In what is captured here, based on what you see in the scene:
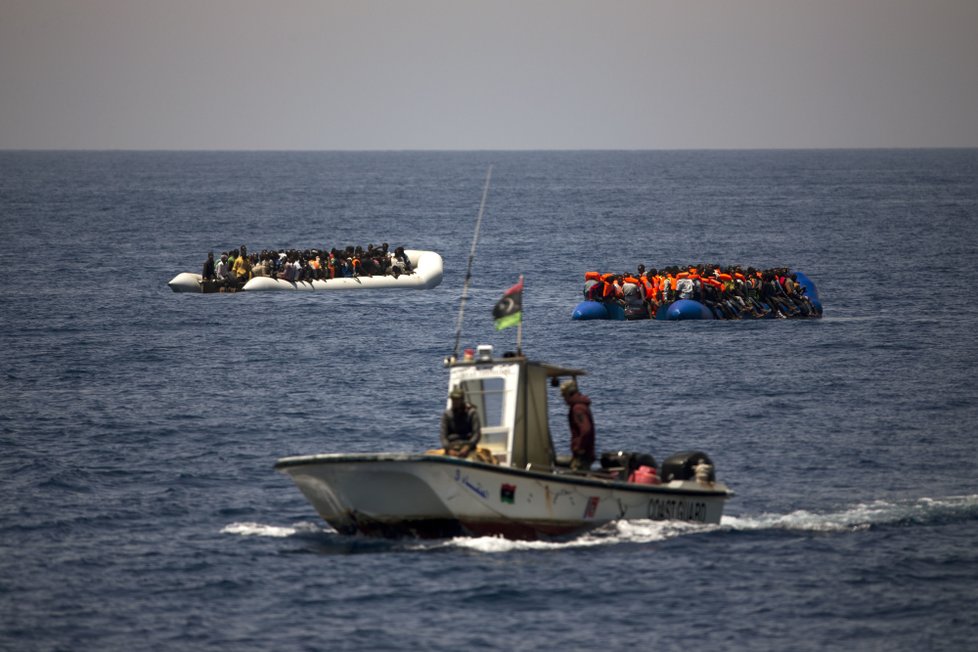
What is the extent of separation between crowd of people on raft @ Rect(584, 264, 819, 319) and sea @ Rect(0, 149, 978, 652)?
1409 mm

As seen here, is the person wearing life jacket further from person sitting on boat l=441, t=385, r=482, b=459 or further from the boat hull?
person sitting on boat l=441, t=385, r=482, b=459

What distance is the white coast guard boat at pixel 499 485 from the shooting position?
2448 centimetres

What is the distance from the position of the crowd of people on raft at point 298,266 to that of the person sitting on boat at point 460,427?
142 feet

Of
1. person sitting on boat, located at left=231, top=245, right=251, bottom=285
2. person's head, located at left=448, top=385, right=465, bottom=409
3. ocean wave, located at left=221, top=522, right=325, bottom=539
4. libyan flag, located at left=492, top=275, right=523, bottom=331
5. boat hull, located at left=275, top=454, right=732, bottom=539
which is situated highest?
libyan flag, located at left=492, top=275, right=523, bottom=331

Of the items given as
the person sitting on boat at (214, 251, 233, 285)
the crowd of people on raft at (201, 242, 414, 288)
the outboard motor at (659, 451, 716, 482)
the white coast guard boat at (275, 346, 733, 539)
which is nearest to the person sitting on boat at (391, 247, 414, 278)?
the crowd of people on raft at (201, 242, 414, 288)

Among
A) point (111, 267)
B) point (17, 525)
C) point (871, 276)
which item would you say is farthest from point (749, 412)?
point (111, 267)

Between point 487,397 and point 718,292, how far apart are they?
34.6 m

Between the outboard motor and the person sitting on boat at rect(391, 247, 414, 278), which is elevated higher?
the person sitting on boat at rect(391, 247, 414, 278)

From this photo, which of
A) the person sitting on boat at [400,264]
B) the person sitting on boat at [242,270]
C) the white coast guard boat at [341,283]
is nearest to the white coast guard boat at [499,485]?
the white coast guard boat at [341,283]

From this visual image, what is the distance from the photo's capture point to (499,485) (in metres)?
24.7

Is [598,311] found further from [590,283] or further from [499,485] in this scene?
[499,485]

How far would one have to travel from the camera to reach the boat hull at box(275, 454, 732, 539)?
80.0 ft

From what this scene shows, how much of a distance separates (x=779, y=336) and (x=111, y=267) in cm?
4466

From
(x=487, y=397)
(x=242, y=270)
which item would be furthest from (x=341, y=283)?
(x=487, y=397)
